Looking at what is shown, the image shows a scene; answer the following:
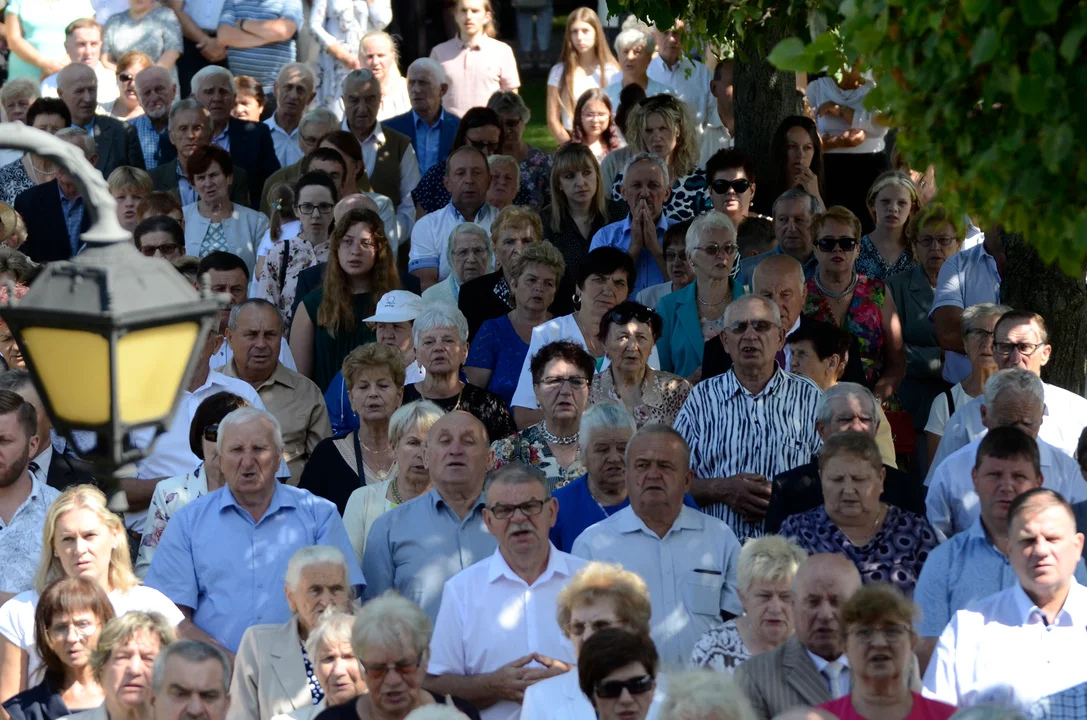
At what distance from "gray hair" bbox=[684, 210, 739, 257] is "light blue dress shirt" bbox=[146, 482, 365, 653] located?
3.03 meters

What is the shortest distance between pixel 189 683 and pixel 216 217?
19.8 feet

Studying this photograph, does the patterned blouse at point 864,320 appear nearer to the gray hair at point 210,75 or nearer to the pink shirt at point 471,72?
the gray hair at point 210,75

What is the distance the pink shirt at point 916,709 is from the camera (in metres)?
6.06

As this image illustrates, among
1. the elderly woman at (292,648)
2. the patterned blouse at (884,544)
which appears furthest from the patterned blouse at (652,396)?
the elderly woman at (292,648)

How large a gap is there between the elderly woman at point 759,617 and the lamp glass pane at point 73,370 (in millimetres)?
3545

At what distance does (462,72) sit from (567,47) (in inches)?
40.0

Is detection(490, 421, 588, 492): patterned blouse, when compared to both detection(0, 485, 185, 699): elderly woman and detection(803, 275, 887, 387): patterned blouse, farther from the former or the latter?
detection(803, 275, 887, 387): patterned blouse

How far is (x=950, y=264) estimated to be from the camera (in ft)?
33.5

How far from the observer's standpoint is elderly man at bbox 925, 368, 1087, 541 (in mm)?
8031

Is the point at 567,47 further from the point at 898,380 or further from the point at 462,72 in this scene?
the point at 898,380

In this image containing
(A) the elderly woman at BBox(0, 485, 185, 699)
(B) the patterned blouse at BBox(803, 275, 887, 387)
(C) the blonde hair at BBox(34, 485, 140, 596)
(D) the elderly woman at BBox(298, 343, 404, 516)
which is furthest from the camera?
(B) the patterned blouse at BBox(803, 275, 887, 387)

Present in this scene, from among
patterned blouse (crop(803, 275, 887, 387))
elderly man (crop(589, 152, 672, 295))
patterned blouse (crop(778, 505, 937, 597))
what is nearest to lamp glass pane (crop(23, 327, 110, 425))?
patterned blouse (crop(778, 505, 937, 597))

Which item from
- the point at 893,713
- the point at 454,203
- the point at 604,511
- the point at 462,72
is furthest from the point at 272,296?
the point at 893,713

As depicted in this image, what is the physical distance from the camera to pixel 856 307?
991cm
